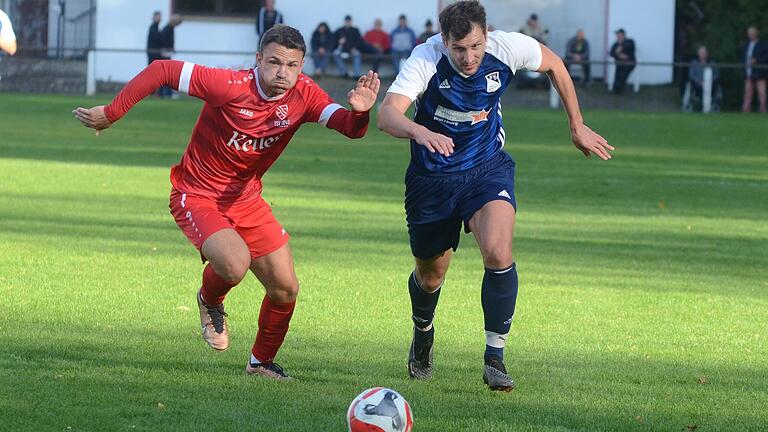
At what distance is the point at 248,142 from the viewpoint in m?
7.61

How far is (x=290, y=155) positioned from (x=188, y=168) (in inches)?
595

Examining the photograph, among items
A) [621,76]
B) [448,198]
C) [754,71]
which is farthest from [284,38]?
[621,76]

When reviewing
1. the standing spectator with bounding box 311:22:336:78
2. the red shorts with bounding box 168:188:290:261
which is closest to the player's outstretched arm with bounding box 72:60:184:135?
the red shorts with bounding box 168:188:290:261

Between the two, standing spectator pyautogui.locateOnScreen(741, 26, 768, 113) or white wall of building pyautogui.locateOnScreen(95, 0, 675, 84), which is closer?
standing spectator pyautogui.locateOnScreen(741, 26, 768, 113)

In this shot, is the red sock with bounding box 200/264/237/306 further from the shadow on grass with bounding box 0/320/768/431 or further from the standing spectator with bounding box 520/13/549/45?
the standing spectator with bounding box 520/13/549/45

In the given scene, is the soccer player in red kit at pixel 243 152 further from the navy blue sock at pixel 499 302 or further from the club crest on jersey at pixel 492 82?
the navy blue sock at pixel 499 302

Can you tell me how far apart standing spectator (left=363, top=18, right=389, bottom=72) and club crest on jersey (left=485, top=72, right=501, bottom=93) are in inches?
1237

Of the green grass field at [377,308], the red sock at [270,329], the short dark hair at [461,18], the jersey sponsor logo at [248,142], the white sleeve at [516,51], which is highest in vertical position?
the short dark hair at [461,18]

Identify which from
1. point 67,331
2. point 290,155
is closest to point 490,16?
point 290,155

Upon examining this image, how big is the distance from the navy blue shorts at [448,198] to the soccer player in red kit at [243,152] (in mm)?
526

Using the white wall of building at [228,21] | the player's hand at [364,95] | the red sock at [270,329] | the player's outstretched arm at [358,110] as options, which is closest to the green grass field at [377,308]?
the red sock at [270,329]

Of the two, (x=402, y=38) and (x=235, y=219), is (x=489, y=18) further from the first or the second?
(x=235, y=219)

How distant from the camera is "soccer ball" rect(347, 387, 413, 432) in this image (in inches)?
234

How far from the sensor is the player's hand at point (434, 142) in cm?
688
